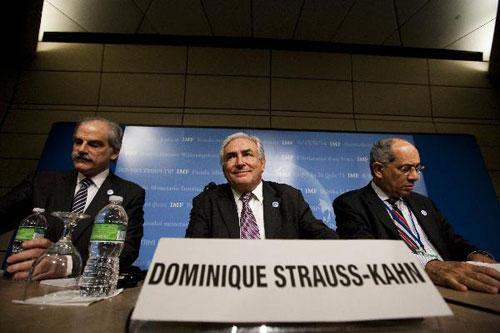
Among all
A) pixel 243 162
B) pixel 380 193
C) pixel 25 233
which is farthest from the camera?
pixel 380 193

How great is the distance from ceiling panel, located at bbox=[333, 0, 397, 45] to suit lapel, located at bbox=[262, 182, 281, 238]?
2.30 metres

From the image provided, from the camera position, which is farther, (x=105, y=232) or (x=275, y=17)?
(x=275, y=17)

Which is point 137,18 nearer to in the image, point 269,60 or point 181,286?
point 269,60

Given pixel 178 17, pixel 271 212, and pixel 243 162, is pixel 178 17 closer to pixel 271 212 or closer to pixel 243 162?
pixel 243 162

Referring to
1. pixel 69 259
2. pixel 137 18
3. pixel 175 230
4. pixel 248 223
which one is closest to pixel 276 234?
pixel 248 223

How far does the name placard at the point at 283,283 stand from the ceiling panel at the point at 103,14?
10.3 feet

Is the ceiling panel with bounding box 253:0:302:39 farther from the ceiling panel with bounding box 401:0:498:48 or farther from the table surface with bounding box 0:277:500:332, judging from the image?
the table surface with bounding box 0:277:500:332

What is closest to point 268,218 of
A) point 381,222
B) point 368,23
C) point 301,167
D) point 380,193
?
point 381,222

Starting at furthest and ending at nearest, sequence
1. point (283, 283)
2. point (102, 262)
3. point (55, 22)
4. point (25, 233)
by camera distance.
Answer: point (55, 22)
point (25, 233)
point (102, 262)
point (283, 283)

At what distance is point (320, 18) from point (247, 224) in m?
2.53

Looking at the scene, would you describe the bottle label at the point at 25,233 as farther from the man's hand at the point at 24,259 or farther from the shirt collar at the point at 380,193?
the shirt collar at the point at 380,193

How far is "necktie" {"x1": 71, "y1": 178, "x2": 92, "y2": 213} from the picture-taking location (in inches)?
57.2

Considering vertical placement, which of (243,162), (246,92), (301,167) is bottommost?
(243,162)

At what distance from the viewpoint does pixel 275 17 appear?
112 inches
